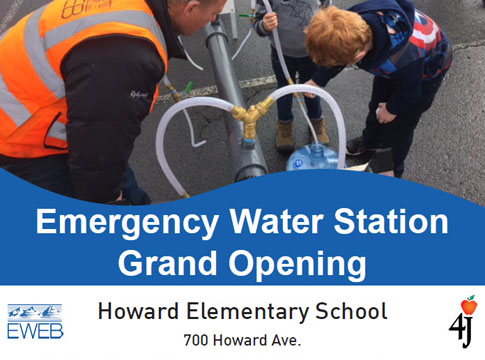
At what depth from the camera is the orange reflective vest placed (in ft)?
4.50

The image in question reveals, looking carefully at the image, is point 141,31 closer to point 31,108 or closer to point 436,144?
point 31,108

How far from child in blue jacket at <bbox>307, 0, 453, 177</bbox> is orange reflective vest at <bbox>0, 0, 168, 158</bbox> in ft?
2.56

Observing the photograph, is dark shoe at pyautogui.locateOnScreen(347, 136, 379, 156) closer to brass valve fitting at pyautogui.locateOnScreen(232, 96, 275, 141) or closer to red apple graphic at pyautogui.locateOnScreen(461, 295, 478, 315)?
brass valve fitting at pyautogui.locateOnScreen(232, 96, 275, 141)

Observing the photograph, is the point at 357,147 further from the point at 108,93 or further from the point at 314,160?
the point at 108,93

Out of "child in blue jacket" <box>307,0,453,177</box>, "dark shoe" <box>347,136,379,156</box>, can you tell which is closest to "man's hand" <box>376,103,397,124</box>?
"child in blue jacket" <box>307,0,453,177</box>

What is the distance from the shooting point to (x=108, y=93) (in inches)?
51.9

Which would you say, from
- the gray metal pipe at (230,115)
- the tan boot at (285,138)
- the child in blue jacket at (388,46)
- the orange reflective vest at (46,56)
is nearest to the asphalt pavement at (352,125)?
the tan boot at (285,138)

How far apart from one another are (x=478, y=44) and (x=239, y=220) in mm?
3458

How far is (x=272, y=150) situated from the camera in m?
3.25

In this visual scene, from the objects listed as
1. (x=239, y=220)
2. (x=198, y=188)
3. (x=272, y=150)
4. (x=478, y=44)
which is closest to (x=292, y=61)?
(x=272, y=150)

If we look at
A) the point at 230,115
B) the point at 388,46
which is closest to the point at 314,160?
the point at 230,115

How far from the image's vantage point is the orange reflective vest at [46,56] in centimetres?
137

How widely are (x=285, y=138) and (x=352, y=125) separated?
1.86ft

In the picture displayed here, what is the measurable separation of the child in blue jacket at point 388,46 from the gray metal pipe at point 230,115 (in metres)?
0.50
